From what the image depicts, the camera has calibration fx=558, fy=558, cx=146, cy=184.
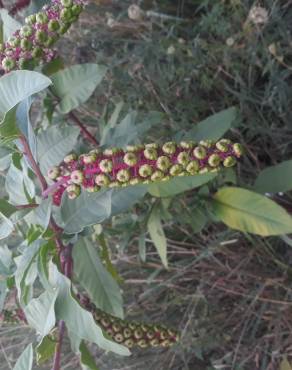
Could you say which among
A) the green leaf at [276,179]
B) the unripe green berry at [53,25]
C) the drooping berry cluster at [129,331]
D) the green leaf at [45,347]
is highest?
the unripe green berry at [53,25]

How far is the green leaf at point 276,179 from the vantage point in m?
1.37

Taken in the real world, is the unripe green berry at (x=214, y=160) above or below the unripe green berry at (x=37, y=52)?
below

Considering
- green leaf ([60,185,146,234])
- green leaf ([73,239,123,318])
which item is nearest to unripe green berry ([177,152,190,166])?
green leaf ([60,185,146,234])

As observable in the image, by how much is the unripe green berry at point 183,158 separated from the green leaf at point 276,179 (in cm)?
70

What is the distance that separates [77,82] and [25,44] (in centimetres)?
30

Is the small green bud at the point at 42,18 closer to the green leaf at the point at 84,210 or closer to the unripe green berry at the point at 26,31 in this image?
the unripe green berry at the point at 26,31

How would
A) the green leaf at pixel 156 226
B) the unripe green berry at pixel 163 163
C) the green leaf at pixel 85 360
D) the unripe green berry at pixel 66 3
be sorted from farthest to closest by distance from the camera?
the green leaf at pixel 156 226 < the green leaf at pixel 85 360 < the unripe green berry at pixel 66 3 < the unripe green berry at pixel 163 163

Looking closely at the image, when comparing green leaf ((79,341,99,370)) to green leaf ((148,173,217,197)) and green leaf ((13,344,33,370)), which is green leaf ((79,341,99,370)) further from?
green leaf ((148,173,217,197))

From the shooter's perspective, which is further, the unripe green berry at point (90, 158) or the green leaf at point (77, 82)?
the green leaf at point (77, 82)

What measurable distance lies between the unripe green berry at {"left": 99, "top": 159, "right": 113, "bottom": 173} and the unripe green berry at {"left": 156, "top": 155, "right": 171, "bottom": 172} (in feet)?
0.21

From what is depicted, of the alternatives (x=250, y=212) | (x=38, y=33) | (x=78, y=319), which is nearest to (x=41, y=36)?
(x=38, y=33)

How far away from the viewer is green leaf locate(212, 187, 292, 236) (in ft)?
4.36

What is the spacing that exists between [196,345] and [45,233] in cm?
104

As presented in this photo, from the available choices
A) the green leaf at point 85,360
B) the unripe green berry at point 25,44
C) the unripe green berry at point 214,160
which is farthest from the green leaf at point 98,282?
the unripe green berry at point 214,160
